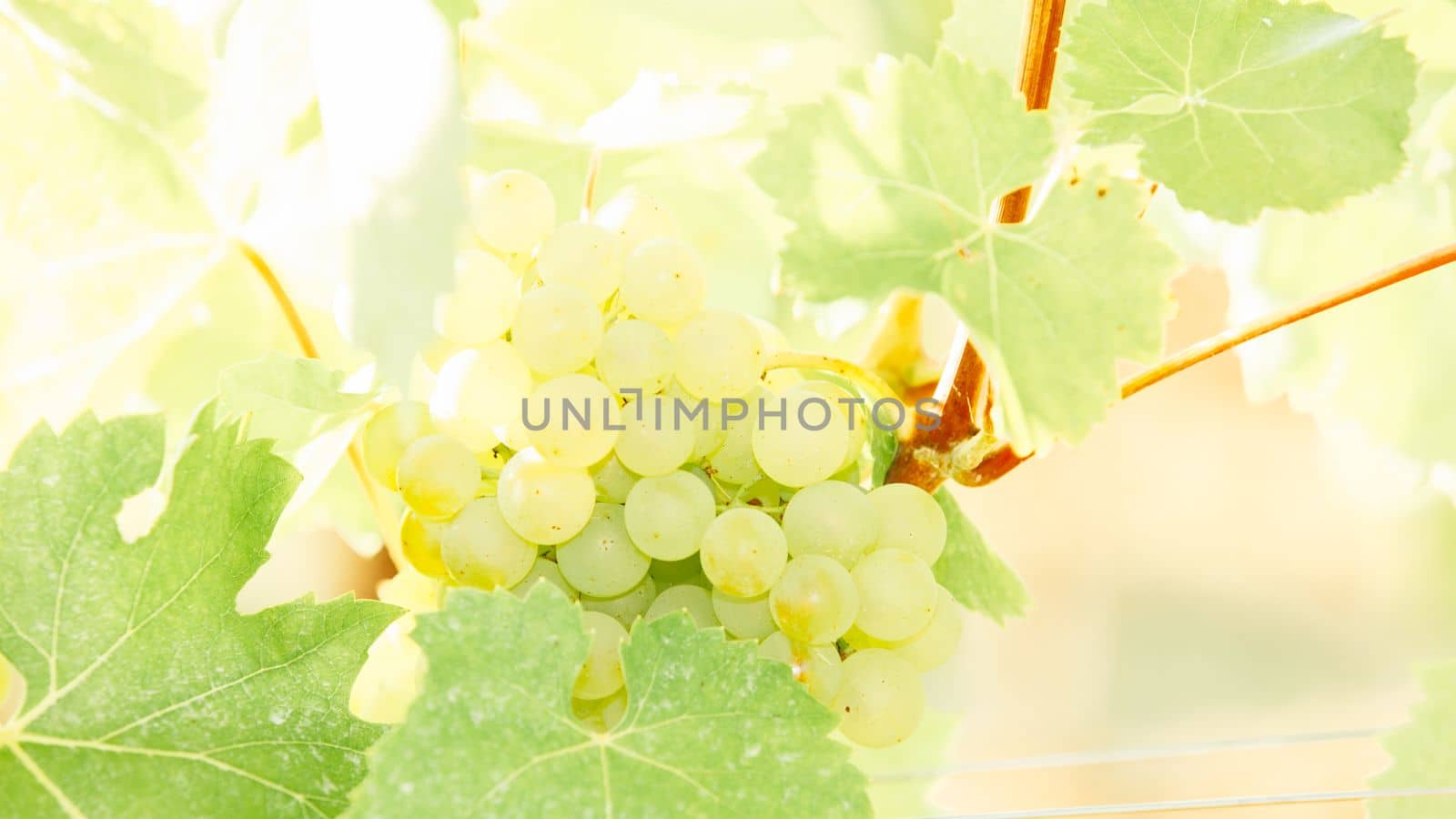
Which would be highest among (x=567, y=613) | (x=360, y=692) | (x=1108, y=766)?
(x=567, y=613)

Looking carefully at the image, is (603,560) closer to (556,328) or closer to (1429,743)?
(556,328)

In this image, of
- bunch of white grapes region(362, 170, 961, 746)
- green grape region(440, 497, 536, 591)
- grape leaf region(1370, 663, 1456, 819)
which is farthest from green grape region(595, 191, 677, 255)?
grape leaf region(1370, 663, 1456, 819)

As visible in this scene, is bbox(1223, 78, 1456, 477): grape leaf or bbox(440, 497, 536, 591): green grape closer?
bbox(440, 497, 536, 591): green grape

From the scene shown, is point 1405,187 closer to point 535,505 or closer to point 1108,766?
point 535,505

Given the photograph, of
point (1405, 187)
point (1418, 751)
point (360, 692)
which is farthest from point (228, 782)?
point (1405, 187)

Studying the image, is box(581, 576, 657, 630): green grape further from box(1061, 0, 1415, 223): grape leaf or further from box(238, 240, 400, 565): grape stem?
box(1061, 0, 1415, 223): grape leaf

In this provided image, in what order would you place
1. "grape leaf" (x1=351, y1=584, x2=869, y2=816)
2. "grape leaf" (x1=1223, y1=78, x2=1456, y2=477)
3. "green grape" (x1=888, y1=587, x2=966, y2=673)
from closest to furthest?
"grape leaf" (x1=351, y1=584, x2=869, y2=816) < "green grape" (x1=888, y1=587, x2=966, y2=673) < "grape leaf" (x1=1223, y1=78, x2=1456, y2=477)

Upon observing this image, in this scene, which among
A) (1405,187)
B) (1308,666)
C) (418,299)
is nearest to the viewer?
(418,299)
